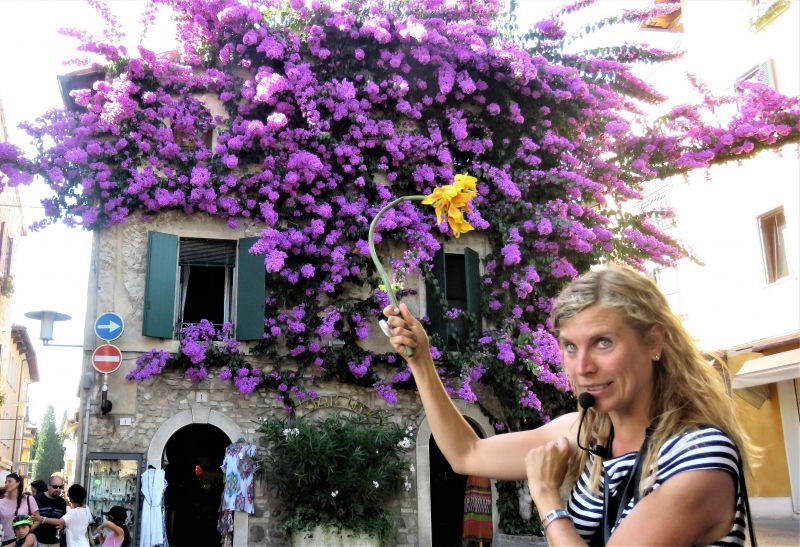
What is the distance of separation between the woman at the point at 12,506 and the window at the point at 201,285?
10.7ft

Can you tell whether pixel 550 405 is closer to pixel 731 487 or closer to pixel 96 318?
pixel 96 318

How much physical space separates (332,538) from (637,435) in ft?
31.8

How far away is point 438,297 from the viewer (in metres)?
13.0

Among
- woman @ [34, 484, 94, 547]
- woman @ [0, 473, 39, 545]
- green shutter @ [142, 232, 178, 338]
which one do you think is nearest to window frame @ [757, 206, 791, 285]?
green shutter @ [142, 232, 178, 338]

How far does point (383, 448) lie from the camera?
1173 cm

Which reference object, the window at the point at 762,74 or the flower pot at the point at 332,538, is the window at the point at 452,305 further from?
the window at the point at 762,74

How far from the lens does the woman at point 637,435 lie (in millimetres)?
1683

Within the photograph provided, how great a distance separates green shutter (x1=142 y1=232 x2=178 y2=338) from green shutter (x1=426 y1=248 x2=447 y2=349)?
411 centimetres

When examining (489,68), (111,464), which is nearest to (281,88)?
(489,68)

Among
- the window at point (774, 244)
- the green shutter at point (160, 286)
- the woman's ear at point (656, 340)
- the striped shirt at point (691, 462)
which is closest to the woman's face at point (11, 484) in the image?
the green shutter at point (160, 286)

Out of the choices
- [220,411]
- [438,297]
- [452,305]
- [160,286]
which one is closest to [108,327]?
[160,286]

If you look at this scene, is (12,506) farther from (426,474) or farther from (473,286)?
(473,286)

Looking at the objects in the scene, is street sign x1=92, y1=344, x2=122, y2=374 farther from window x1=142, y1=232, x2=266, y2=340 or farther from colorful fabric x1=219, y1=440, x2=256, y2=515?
colorful fabric x1=219, y1=440, x2=256, y2=515

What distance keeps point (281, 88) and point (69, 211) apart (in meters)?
3.84
